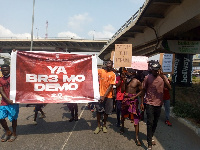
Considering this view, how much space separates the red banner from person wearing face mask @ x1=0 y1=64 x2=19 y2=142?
0.53ft

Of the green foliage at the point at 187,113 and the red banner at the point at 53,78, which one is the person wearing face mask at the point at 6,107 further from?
Result: the green foliage at the point at 187,113

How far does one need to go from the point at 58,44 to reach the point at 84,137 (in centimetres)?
5007

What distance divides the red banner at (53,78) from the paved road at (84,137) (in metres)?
0.93

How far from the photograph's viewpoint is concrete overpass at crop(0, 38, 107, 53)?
161ft

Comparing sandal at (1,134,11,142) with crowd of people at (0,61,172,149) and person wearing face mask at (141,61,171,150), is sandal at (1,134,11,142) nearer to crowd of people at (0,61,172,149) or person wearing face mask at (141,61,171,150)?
crowd of people at (0,61,172,149)

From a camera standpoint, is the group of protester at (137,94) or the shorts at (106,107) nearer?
the group of protester at (137,94)

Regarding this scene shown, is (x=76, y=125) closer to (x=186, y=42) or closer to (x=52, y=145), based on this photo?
(x=52, y=145)

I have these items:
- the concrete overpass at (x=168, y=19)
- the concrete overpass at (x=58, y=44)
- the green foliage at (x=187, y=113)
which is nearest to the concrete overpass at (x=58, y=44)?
the concrete overpass at (x=58, y=44)

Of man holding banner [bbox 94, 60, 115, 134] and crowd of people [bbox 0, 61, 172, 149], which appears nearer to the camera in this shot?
crowd of people [bbox 0, 61, 172, 149]

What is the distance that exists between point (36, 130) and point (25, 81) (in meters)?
1.49

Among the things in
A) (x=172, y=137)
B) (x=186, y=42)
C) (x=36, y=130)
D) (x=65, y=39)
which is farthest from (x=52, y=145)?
(x=65, y=39)

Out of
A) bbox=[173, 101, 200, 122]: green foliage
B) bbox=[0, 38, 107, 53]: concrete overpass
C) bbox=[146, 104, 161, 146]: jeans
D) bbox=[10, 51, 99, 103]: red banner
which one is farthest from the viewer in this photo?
bbox=[0, 38, 107, 53]: concrete overpass

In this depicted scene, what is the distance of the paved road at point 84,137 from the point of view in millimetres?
4363

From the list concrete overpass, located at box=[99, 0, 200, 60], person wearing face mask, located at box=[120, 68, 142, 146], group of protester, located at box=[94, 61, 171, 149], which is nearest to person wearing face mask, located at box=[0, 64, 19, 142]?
group of protester, located at box=[94, 61, 171, 149]
